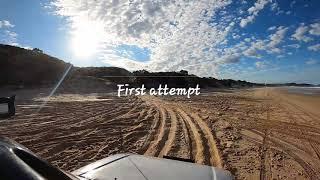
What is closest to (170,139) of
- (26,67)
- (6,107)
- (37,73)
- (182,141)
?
(182,141)

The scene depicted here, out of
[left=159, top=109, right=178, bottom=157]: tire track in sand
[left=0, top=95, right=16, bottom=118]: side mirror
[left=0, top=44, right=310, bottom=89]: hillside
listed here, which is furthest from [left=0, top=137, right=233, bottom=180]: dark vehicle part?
[left=0, top=44, right=310, bottom=89]: hillside

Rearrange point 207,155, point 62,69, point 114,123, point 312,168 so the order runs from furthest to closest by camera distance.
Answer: point 62,69 → point 114,123 → point 207,155 → point 312,168

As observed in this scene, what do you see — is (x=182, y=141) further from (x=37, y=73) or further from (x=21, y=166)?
(x=37, y=73)

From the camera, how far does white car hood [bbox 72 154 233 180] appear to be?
257 cm

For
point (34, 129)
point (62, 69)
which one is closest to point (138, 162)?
point (34, 129)

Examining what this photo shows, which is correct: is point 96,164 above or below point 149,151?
above

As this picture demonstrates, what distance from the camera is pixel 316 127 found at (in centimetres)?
1259

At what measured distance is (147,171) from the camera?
2666mm

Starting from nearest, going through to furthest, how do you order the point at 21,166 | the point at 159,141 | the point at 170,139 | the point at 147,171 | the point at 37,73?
the point at 21,166 < the point at 147,171 < the point at 159,141 < the point at 170,139 < the point at 37,73

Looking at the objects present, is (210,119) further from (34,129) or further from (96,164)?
(96,164)

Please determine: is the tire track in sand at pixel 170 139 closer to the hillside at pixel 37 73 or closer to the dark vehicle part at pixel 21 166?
the dark vehicle part at pixel 21 166

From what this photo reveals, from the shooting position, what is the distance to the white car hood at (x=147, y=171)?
2572 millimetres

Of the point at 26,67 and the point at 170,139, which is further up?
the point at 26,67

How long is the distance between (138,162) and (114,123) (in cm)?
886
